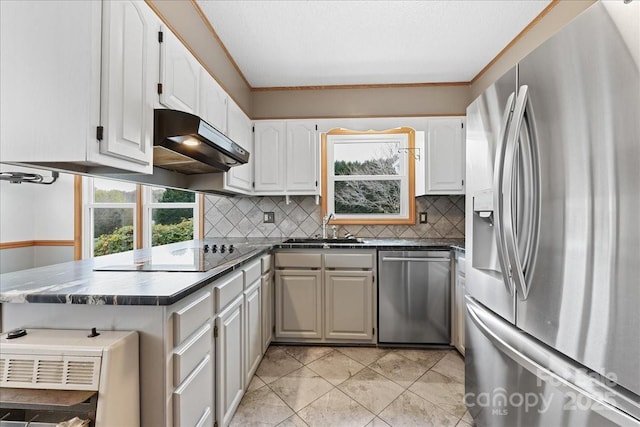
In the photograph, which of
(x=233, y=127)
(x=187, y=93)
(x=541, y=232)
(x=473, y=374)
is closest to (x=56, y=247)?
(x=233, y=127)

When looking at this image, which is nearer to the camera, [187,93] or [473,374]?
[473,374]

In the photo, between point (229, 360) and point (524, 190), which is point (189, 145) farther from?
point (524, 190)

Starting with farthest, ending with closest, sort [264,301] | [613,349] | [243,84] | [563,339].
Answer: [243,84]
[264,301]
[563,339]
[613,349]

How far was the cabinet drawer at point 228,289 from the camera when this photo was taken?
1.49 metres

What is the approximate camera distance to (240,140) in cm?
274

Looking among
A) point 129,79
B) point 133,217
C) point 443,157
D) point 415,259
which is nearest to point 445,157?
point 443,157

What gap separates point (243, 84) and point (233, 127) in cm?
71

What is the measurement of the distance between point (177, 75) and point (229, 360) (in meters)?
1.58

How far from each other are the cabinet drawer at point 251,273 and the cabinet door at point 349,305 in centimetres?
69

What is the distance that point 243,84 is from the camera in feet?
9.87

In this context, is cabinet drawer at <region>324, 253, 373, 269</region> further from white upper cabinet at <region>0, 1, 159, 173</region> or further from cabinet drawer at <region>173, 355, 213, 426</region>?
white upper cabinet at <region>0, 1, 159, 173</region>

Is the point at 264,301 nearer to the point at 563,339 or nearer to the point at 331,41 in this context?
the point at 563,339

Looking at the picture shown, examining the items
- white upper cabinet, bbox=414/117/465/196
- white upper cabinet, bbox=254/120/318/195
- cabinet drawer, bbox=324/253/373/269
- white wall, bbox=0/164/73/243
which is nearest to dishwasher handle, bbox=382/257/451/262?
cabinet drawer, bbox=324/253/373/269

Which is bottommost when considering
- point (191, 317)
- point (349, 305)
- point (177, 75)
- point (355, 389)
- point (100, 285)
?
point (355, 389)
